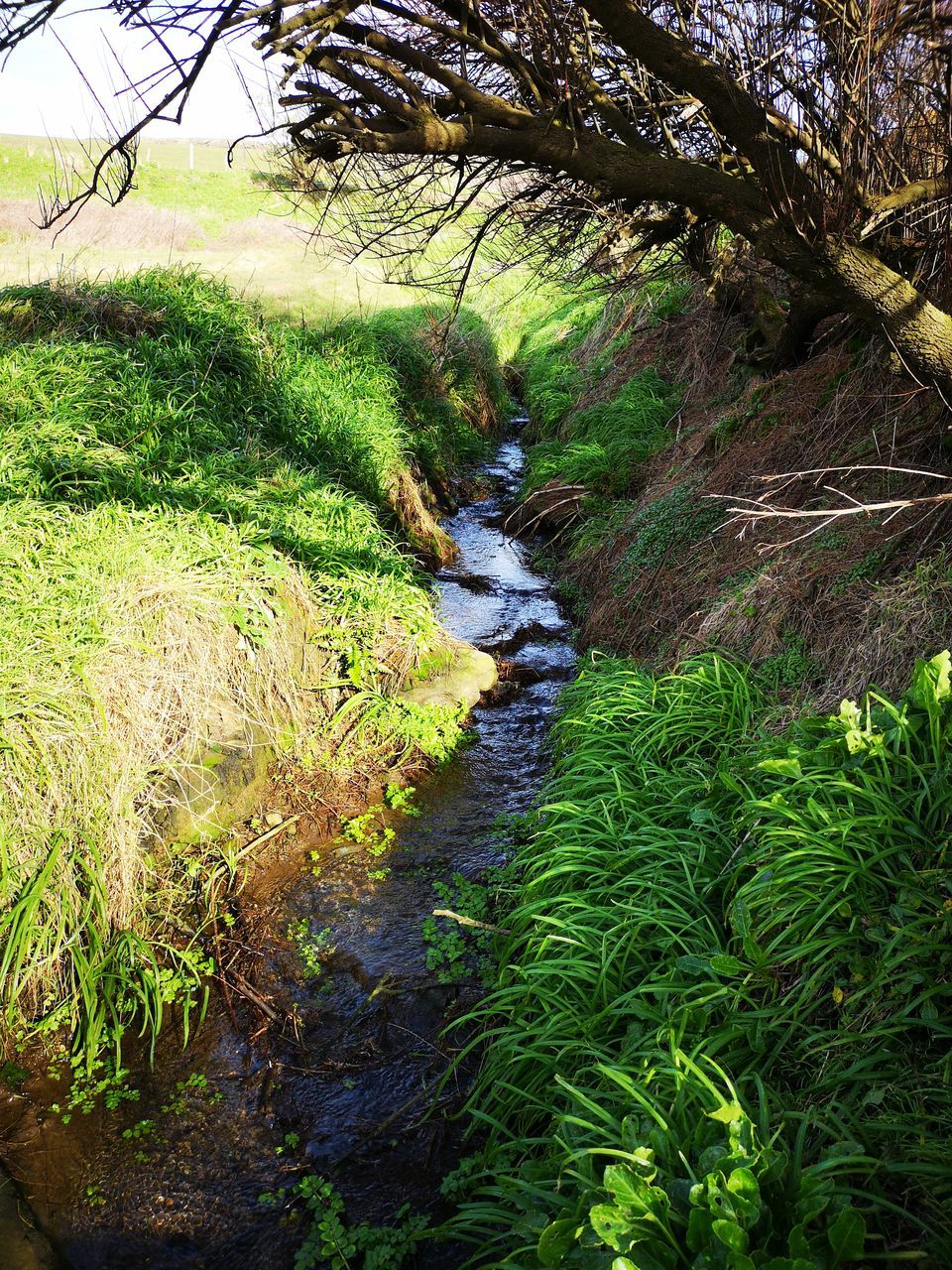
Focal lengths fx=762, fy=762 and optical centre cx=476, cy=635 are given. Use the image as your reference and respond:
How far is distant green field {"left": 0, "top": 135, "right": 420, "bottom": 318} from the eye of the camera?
36.8 ft

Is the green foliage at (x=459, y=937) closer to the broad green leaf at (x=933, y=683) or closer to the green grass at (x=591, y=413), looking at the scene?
the broad green leaf at (x=933, y=683)

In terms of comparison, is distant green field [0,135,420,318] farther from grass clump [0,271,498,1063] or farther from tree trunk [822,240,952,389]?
tree trunk [822,240,952,389]

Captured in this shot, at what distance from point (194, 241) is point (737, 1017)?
1895 centimetres

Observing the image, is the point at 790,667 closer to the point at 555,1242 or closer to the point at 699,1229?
the point at 699,1229

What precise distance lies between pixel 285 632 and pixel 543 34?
3.20 m

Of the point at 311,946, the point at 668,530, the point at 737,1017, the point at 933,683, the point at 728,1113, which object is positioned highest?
the point at 668,530

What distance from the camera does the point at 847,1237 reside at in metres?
1.51

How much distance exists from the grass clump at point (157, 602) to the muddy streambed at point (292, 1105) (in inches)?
12.6

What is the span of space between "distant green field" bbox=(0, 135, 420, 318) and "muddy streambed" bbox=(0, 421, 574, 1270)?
7.02 m

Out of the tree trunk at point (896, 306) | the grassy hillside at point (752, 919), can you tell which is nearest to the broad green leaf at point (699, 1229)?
the grassy hillside at point (752, 919)

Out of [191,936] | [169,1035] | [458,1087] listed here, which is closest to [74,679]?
[191,936]

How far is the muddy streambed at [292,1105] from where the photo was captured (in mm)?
2393

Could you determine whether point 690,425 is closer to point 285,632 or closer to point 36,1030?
point 285,632

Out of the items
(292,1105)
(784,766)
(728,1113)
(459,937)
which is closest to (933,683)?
(784,766)
